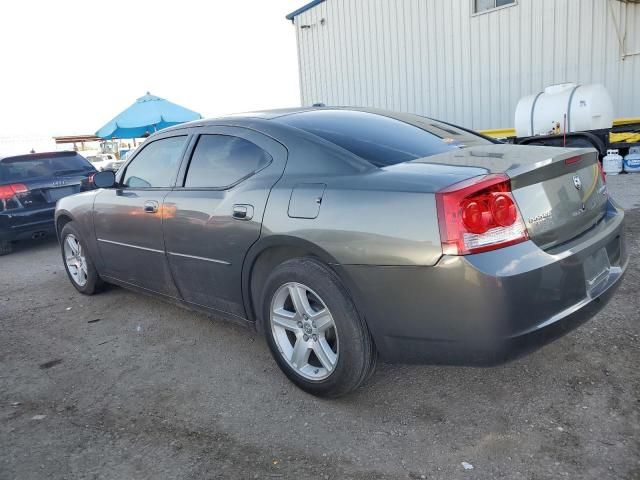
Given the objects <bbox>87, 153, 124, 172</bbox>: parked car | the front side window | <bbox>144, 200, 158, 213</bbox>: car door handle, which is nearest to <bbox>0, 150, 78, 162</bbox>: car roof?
<bbox>144, 200, 158, 213</bbox>: car door handle

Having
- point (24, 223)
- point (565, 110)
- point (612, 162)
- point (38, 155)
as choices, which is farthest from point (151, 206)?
point (612, 162)

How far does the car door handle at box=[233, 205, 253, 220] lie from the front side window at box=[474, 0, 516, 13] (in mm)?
11123

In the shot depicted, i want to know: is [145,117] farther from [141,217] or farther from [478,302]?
[478,302]

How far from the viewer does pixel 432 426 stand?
246cm

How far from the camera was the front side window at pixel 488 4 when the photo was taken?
11770mm

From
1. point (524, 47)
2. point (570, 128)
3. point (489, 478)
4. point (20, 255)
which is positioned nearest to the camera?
point (489, 478)

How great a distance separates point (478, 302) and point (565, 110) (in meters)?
8.96

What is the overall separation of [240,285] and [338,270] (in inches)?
31.6

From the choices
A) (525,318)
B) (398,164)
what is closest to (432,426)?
(525,318)

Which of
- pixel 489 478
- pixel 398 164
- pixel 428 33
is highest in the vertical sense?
pixel 428 33

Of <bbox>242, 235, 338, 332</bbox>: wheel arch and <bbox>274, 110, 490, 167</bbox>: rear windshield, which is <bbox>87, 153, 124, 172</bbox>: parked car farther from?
<bbox>242, 235, 338, 332</bbox>: wheel arch

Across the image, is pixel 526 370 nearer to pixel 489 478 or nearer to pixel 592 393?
pixel 592 393

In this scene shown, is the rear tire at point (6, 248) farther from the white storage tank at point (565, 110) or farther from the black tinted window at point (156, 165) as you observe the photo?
the white storage tank at point (565, 110)

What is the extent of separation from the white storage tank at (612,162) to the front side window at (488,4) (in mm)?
4311
